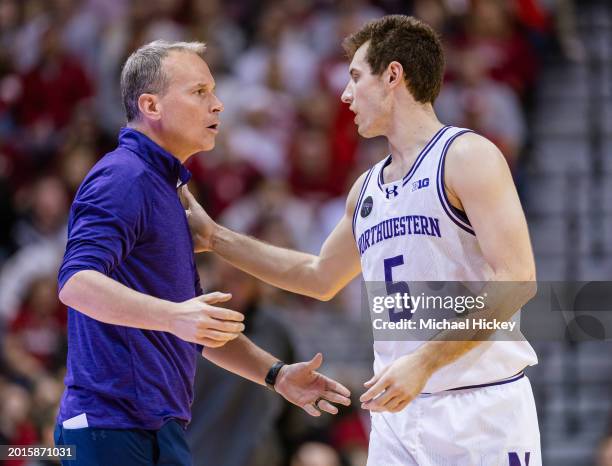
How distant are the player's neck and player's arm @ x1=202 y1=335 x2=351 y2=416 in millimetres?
1066

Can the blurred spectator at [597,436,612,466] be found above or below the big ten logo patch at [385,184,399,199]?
below

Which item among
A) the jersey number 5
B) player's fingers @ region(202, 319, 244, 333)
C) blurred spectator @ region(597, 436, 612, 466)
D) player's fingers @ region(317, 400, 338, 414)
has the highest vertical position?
the jersey number 5

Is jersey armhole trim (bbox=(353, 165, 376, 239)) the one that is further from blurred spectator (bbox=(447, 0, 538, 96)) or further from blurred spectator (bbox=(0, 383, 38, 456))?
blurred spectator (bbox=(447, 0, 538, 96))

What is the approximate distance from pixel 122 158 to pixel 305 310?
5954 mm

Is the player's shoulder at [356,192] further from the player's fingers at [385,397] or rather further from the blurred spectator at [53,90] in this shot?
the blurred spectator at [53,90]

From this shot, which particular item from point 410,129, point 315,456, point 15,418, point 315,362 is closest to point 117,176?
point 315,362

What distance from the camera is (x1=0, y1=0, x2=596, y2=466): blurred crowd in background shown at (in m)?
8.27

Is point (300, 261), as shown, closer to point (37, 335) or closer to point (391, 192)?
point (391, 192)

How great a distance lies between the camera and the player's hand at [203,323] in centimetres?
394

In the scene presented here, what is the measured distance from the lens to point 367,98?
5176mm

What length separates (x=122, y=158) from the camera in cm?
452

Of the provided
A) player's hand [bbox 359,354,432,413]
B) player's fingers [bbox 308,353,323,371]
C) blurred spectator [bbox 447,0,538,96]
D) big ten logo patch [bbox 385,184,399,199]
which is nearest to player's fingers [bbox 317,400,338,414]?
player's fingers [bbox 308,353,323,371]

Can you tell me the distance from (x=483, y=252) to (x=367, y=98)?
1.02 metres

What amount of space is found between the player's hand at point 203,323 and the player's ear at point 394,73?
165 centimetres
